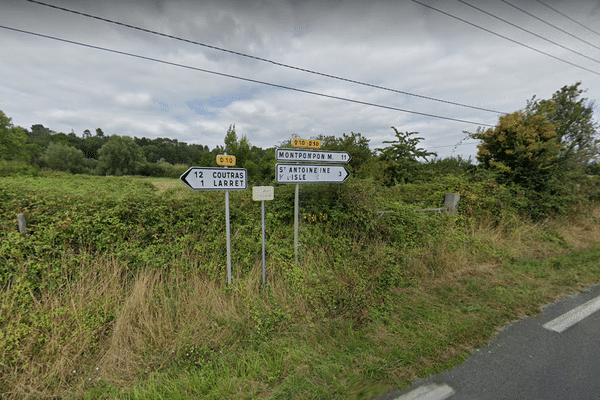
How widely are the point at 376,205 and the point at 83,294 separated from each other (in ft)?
15.3

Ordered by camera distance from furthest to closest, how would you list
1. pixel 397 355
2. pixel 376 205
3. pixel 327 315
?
1. pixel 376 205
2. pixel 327 315
3. pixel 397 355

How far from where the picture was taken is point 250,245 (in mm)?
3703

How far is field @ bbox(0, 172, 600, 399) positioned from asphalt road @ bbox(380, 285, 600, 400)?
0.16m

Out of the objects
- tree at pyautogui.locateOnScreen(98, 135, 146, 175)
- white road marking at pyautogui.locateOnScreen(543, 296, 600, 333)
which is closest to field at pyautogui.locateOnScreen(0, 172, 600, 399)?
white road marking at pyautogui.locateOnScreen(543, 296, 600, 333)

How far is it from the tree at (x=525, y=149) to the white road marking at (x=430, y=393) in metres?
7.54

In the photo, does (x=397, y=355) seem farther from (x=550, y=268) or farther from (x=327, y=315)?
(x=550, y=268)

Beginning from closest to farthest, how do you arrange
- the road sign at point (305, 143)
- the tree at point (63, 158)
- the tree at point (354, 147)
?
the road sign at point (305, 143) < the tree at point (354, 147) < the tree at point (63, 158)

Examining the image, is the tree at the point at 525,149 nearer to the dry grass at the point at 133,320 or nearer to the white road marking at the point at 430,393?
the dry grass at the point at 133,320

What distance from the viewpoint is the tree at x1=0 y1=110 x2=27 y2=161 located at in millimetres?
26158

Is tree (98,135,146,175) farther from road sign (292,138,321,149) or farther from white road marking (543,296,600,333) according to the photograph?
white road marking (543,296,600,333)

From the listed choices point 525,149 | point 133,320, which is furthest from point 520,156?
point 133,320

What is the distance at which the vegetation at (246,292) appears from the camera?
7.20 ft

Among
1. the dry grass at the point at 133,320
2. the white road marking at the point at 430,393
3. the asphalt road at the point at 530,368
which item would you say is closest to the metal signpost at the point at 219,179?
the dry grass at the point at 133,320

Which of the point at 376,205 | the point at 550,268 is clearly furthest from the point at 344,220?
the point at 550,268
